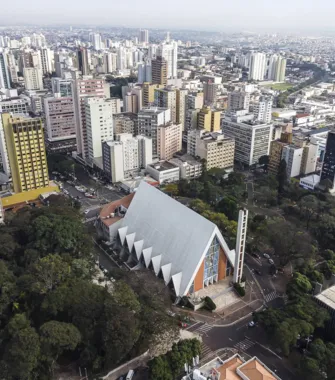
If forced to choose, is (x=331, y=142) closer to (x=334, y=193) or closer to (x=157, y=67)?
(x=334, y=193)

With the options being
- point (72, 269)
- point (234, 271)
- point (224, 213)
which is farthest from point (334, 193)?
point (72, 269)

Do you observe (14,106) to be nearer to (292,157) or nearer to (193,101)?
(193,101)

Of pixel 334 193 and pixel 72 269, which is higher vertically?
pixel 72 269

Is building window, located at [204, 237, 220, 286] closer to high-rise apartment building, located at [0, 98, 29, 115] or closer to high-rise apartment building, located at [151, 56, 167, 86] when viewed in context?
high-rise apartment building, located at [0, 98, 29, 115]

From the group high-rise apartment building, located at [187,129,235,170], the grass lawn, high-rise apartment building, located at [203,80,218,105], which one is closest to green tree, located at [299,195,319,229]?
high-rise apartment building, located at [187,129,235,170]

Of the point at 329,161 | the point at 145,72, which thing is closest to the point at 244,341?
the point at 329,161

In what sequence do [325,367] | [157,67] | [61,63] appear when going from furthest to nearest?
[61,63], [157,67], [325,367]

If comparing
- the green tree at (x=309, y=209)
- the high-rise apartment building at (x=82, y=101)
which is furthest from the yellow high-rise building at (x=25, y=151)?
the green tree at (x=309, y=209)
